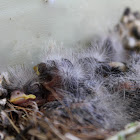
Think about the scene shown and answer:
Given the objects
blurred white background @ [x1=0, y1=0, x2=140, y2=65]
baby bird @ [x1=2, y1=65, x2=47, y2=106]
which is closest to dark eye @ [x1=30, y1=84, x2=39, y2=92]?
baby bird @ [x1=2, y1=65, x2=47, y2=106]

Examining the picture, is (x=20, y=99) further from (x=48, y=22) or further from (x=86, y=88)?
(x=48, y=22)

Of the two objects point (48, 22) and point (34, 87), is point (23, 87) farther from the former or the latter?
point (48, 22)

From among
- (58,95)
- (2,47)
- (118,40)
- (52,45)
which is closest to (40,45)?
(52,45)

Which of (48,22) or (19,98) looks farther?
(48,22)

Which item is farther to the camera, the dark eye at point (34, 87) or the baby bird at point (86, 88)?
the dark eye at point (34, 87)

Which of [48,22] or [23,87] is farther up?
[48,22]

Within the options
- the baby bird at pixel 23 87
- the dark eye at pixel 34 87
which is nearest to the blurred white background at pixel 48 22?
the baby bird at pixel 23 87

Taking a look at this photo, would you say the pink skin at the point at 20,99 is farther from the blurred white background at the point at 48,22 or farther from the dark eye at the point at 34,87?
the blurred white background at the point at 48,22

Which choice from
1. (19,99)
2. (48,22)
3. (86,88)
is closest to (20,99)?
(19,99)

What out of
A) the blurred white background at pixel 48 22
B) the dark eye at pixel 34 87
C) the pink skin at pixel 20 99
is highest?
the blurred white background at pixel 48 22
